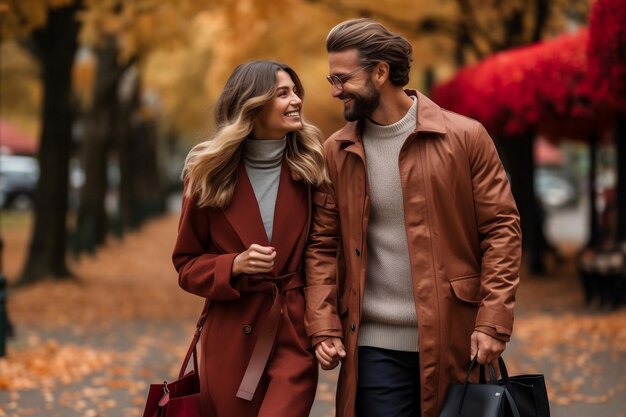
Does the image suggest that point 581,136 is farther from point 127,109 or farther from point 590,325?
point 127,109

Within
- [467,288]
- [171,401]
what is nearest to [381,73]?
[467,288]

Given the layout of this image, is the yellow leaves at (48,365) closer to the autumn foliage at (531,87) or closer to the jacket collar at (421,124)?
the jacket collar at (421,124)

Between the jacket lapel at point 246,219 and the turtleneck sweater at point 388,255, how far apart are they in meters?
0.43

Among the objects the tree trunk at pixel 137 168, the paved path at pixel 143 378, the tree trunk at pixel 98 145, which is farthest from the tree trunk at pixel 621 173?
the tree trunk at pixel 137 168

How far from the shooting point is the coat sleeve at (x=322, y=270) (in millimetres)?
4238

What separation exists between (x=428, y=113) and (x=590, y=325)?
8.77m

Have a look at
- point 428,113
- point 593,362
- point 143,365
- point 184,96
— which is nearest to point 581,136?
point 593,362

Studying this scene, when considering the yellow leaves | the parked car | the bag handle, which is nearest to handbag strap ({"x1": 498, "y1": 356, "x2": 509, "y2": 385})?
the bag handle

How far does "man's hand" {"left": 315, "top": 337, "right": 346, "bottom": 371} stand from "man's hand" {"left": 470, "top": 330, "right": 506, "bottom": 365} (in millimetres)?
505

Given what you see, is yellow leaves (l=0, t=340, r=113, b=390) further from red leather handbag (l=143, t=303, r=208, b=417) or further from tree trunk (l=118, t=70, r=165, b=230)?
tree trunk (l=118, t=70, r=165, b=230)

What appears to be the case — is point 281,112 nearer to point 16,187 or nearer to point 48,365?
point 48,365

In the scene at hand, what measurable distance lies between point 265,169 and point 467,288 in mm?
940

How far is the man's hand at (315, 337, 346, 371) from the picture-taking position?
13.8ft

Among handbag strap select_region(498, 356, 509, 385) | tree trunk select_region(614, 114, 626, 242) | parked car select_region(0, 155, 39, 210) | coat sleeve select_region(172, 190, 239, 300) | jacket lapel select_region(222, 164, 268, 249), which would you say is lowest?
parked car select_region(0, 155, 39, 210)
